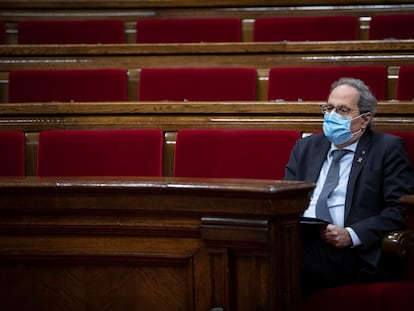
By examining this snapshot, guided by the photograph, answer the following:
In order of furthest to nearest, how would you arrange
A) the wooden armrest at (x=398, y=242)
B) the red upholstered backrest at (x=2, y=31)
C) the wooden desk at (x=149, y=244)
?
the red upholstered backrest at (x=2, y=31), the wooden armrest at (x=398, y=242), the wooden desk at (x=149, y=244)

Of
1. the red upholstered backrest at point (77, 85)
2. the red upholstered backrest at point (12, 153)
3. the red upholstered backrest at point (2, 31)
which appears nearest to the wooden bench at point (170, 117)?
the red upholstered backrest at point (12, 153)

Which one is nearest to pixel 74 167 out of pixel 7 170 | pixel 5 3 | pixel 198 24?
pixel 7 170

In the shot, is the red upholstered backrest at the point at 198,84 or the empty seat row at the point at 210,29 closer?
the red upholstered backrest at the point at 198,84

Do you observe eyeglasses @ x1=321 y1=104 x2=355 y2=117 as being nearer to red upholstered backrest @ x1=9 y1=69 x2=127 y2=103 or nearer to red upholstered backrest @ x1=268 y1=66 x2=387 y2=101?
red upholstered backrest @ x1=268 y1=66 x2=387 y2=101

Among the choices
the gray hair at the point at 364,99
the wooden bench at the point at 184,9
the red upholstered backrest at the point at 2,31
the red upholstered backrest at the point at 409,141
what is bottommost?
the red upholstered backrest at the point at 409,141

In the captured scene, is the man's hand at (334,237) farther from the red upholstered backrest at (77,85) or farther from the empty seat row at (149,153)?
the red upholstered backrest at (77,85)

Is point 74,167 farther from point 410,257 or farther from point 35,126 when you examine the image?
point 410,257

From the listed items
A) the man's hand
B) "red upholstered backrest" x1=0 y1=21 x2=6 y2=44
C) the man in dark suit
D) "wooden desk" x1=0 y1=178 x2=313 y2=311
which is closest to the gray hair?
the man in dark suit
